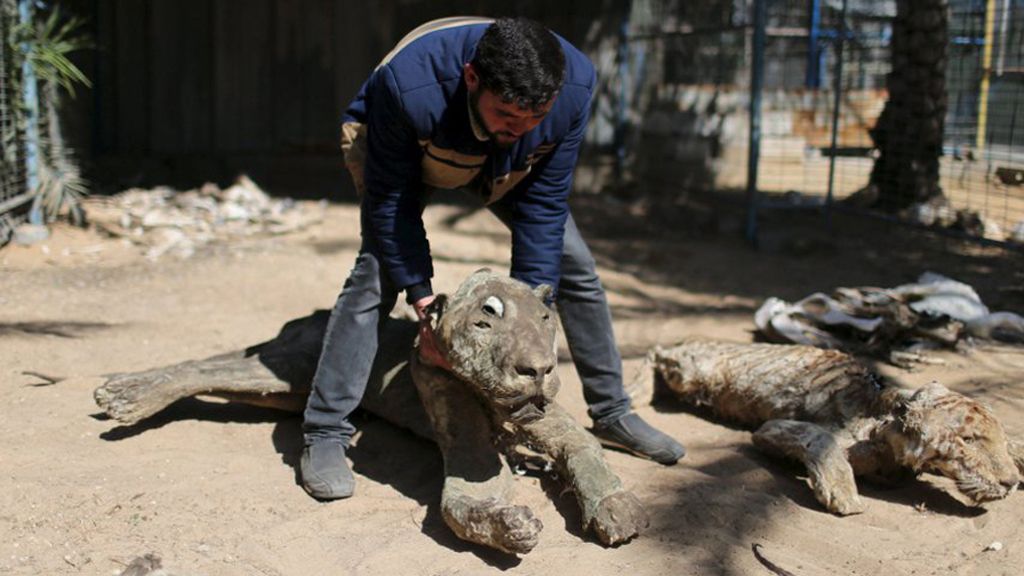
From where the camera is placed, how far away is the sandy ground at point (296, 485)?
3.16 m

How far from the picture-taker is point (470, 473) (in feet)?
11.3

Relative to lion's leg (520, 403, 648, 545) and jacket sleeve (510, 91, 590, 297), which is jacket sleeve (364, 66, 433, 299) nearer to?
jacket sleeve (510, 91, 590, 297)

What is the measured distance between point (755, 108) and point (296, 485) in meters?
5.96

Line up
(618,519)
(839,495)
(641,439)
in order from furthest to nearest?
(641,439), (839,495), (618,519)

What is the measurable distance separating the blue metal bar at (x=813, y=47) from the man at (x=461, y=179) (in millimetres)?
5409

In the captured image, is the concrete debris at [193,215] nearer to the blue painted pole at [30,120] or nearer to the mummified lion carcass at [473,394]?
the blue painted pole at [30,120]

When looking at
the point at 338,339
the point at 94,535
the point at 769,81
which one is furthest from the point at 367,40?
the point at 94,535

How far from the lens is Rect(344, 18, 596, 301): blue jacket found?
3.30m

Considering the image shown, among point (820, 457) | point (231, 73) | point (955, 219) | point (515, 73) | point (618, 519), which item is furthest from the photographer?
point (231, 73)

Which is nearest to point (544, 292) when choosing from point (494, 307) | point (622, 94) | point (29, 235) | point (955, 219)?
point (494, 307)

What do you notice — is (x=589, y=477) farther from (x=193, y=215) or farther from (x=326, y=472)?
(x=193, y=215)

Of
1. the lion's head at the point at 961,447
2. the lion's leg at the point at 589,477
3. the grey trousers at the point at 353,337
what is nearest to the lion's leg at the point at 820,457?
the lion's head at the point at 961,447

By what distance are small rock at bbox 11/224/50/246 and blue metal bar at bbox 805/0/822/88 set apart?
6207 millimetres

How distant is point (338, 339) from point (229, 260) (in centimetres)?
368
